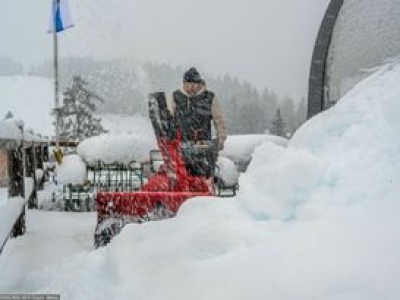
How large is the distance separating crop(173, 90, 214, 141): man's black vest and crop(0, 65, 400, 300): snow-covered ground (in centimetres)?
249

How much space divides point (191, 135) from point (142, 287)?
144 inches

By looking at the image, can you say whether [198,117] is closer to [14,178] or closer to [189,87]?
[189,87]

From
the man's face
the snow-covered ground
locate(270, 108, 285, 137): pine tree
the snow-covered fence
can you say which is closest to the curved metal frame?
the man's face

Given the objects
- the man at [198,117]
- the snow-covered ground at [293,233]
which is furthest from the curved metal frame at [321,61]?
the snow-covered ground at [293,233]

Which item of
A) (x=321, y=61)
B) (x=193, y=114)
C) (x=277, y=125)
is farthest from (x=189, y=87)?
(x=277, y=125)

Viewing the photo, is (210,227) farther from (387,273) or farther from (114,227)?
(114,227)

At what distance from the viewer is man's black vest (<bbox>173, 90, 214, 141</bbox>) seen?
6.97 metres

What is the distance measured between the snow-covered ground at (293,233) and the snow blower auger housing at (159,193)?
868 mm

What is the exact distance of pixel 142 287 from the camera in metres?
3.45

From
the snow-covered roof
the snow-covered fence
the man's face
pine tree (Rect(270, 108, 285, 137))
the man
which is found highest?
the man's face

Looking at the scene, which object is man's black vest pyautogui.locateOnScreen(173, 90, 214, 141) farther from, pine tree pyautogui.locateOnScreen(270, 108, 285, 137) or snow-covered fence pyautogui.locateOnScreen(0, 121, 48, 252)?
pine tree pyautogui.locateOnScreen(270, 108, 285, 137)

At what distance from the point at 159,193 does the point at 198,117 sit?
1.71m

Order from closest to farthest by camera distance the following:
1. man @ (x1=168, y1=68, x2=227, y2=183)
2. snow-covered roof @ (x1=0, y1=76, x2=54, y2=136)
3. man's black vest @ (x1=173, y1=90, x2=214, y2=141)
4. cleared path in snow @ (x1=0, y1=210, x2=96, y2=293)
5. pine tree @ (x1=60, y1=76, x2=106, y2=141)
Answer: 1. cleared path in snow @ (x1=0, y1=210, x2=96, y2=293)
2. man @ (x1=168, y1=68, x2=227, y2=183)
3. man's black vest @ (x1=173, y1=90, x2=214, y2=141)
4. pine tree @ (x1=60, y1=76, x2=106, y2=141)
5. snow-covered roof @ (x1=0, y1=76, x2=54, y2=136)

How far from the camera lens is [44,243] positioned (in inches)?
272
